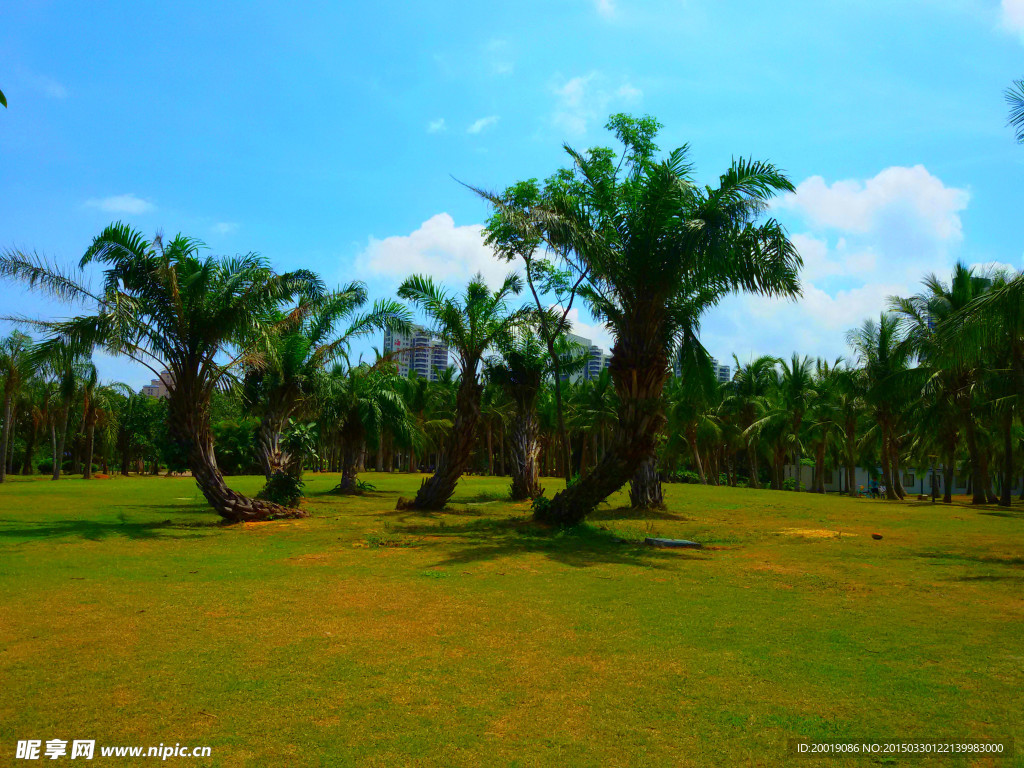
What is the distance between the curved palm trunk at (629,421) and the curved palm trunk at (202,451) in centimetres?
729

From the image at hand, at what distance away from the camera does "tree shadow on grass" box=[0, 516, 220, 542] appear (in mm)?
13367

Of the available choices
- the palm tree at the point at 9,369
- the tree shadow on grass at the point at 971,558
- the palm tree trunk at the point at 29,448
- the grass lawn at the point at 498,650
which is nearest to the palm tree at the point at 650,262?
the grass lawn at the point at 498,650

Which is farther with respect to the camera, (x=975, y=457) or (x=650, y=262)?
(x=975, y=457)

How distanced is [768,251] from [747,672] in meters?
11.8

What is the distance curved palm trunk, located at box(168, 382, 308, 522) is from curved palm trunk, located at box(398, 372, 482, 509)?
5062 millimetres

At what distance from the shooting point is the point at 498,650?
6230mm

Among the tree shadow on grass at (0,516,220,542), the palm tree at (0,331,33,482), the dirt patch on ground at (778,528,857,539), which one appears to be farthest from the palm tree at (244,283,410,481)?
the palm tree at (0,331,33,482)

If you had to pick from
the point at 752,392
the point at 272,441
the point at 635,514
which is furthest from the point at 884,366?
→ the point at 272,441

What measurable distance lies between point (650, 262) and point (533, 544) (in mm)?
6695

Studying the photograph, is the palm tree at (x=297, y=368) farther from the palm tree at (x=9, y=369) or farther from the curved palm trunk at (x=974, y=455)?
the curved palm trunk at (x=974, y=455)

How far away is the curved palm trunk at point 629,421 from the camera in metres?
15.4

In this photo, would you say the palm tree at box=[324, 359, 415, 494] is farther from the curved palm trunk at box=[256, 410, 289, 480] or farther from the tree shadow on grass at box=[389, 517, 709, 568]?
the tree shadow on grass at box=[389, 517, 709, 568]

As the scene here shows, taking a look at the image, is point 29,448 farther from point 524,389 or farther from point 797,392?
point 797,392

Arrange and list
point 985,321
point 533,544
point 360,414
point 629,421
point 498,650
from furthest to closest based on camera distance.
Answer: point 360,414
point 629,421
point 533,544
point 985,321
point 498,650
